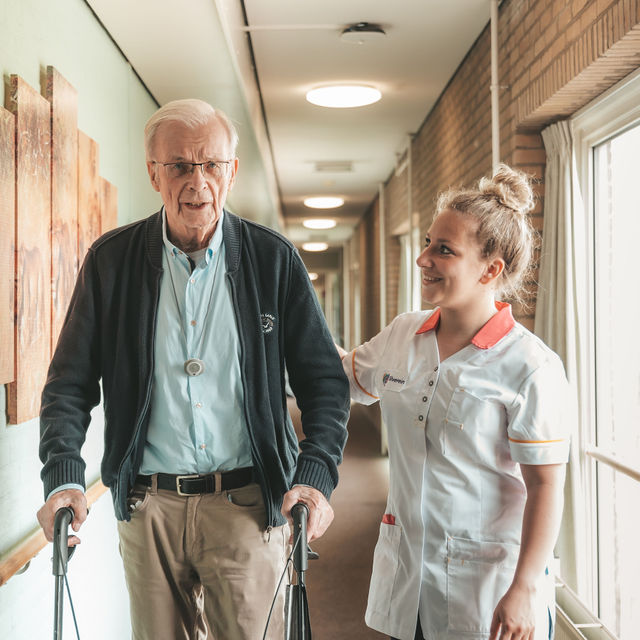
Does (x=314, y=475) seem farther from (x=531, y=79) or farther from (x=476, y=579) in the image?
(x=531, y=79)

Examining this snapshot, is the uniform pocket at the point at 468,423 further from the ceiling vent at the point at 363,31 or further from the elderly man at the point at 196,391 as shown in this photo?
the ceiling vent at the point at 363,31

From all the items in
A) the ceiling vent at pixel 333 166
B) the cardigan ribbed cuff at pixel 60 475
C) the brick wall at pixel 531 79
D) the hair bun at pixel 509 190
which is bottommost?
the cardigan ribbed cuff at pixel 60 475

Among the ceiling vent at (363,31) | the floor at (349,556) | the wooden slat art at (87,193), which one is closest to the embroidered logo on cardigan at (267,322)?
the wooden slat art at (87,193)

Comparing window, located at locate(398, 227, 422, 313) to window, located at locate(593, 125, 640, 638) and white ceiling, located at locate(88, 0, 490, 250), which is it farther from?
window, located at locate(593, 125, 640, 638)

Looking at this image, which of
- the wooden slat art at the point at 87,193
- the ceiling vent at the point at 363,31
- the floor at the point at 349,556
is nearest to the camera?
the wooden slat art at the point at 87,193

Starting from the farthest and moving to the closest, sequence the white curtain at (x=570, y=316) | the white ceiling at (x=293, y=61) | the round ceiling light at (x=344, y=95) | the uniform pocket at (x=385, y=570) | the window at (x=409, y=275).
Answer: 1. the window at (x=409, y=275)
2. the round ceiling light at (x=344, y=95)
3. the white curtain at (x=570, y=316)
4. the white ceiling at (x=293, y=61)
5. the uniform pocket at (x=385, y=570)

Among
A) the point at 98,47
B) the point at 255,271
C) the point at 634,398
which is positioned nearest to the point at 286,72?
the point at 98,47

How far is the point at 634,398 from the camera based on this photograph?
274 centimetres

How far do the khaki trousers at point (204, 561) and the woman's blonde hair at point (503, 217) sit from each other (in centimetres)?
81

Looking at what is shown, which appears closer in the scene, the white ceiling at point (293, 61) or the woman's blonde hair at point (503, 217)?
the woman's blonde hair at point (503, 217)

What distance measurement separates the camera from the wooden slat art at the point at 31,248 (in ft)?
6.00

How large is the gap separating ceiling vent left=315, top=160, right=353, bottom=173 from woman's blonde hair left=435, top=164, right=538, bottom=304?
6199mm

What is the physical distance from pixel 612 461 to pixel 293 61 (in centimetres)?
325

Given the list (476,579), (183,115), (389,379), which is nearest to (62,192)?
(183,115)
